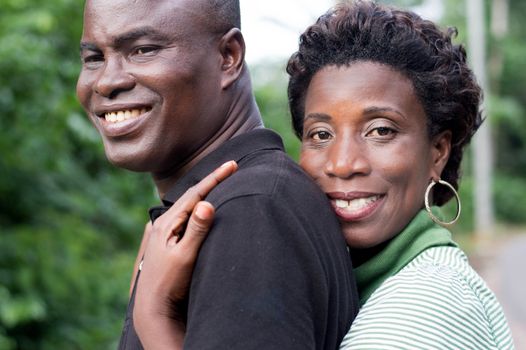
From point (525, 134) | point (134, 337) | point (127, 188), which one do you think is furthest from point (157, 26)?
point (525, 134)

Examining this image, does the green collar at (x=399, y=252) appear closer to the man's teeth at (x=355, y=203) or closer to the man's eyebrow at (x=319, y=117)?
the man's teeth at (x=355, y=203)

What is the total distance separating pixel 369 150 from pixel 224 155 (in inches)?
15.7

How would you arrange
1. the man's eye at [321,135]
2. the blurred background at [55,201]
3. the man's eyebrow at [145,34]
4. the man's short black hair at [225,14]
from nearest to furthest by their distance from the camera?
the man's eyebrow at [145,34] → the man's short black hair at [225,14] → the man's eye at [321,135] → the blurred background at [55,201]

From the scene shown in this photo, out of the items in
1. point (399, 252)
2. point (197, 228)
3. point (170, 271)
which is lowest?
point (399, 252)

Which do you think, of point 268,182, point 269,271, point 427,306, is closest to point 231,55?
point 268,182

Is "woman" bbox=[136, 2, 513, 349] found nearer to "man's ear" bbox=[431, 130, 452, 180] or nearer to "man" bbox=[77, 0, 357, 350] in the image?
"man's ear" bbox=[431, 130, 452, 180]

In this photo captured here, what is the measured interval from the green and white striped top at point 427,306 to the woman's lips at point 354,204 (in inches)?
4.9

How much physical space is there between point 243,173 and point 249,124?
0.43m

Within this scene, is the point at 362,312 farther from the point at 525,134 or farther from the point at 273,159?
the point at 525,134

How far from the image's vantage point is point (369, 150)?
92.2 inches

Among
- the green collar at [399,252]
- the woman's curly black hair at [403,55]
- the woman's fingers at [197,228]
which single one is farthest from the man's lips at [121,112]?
the green collar at [399,252]

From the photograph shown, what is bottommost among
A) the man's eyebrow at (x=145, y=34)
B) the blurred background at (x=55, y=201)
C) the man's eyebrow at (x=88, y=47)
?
the blurred background at (x=55, y=201)

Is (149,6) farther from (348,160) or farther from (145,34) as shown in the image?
(348,160)

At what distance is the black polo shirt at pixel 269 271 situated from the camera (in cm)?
179
